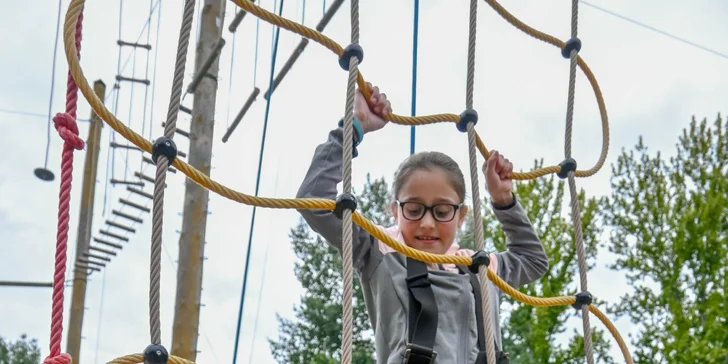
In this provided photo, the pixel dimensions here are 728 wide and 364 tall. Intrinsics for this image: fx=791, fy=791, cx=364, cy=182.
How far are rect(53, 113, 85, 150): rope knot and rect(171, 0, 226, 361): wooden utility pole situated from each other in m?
2.71

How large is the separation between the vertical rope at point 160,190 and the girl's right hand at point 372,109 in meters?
0.54

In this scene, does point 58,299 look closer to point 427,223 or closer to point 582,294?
point 427,223

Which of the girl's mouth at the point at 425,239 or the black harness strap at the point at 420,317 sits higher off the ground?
the girl's mouth at the point at 425,239

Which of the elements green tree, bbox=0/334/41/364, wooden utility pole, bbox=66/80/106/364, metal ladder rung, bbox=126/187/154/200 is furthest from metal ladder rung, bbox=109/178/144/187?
green tree, bbox=0/334/41/364

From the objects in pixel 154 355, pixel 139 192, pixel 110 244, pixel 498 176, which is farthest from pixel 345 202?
pixel 110 244

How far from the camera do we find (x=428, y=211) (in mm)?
1726

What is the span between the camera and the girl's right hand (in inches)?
67.6

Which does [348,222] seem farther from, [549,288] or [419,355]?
[549,288]

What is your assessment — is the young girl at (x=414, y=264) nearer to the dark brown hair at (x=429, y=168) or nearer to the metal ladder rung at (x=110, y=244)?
the dark brown hair at (x=429, y=168)

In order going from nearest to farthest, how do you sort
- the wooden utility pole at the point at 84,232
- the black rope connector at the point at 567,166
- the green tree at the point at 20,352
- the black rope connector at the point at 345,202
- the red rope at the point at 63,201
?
the red rope at the point at 63,201 → the black rope connector at the point at 345,202 → the black rope connector at the point at 567,166 → the wooden utility pole at the point at 84,232 → the green tree at the point at 20,352

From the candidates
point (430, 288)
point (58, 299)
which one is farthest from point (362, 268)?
point (58, 299)

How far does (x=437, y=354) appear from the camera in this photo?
1588 mm

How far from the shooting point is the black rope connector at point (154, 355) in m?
1.08

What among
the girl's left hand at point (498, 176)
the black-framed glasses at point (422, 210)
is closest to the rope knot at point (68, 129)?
the black-framed glasses at point (422, 210)
